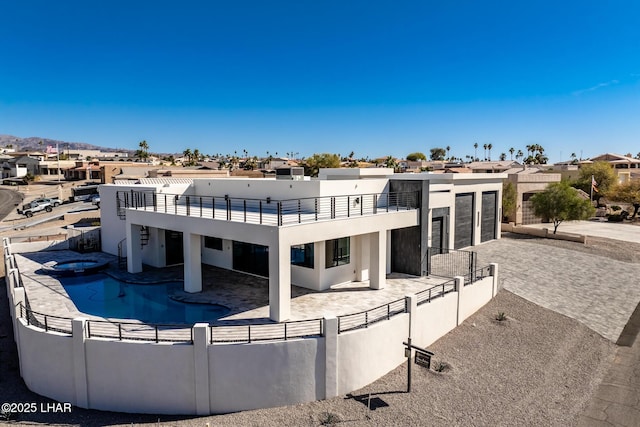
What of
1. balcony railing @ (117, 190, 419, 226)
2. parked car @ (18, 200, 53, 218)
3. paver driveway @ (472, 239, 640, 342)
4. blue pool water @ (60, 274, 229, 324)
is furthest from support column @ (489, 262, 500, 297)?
parked car @ (18, 200, 53, 218)

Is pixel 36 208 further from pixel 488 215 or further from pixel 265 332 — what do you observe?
pixel 488 215

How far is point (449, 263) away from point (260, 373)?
14336mm

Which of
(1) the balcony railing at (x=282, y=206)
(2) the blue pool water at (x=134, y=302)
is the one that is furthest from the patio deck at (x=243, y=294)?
(1) the balcony railing at (x=282, y=206)

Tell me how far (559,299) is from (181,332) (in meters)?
16.5

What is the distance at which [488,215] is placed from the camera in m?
31.1

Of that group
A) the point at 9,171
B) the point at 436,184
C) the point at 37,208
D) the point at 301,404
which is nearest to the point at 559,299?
the point at 436,184

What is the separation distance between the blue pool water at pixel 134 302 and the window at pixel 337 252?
485 centimetres

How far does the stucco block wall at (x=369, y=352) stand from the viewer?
11766mm

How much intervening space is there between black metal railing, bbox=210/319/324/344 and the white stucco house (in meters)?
0.74

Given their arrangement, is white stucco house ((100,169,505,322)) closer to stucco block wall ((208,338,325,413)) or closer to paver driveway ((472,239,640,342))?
stucco block wall ((208,338,325,413))

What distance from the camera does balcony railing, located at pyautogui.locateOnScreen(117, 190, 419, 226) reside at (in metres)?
15.8

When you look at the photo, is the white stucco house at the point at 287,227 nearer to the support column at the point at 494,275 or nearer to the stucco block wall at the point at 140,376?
the support column at the point at 494,275

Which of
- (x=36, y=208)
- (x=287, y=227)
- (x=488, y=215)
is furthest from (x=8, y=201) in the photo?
(x=488, y=215)

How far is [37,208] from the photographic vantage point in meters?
45.5
